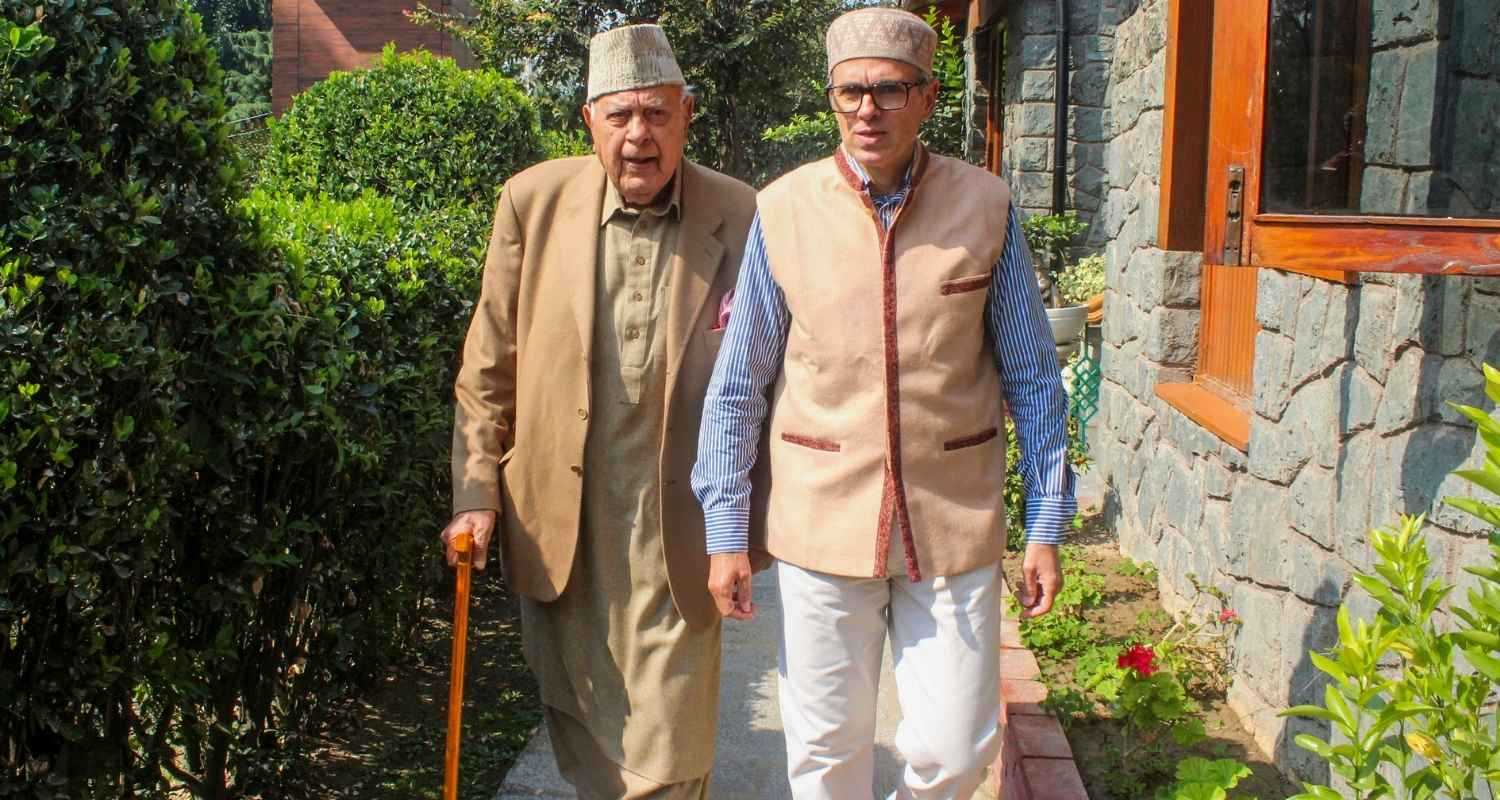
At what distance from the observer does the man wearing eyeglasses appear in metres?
2.90

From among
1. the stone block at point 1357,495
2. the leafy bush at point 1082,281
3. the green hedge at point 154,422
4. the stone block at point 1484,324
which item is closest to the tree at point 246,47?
the leafy bush at point 1082,281

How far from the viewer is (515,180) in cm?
351

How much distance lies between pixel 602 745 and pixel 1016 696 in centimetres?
144

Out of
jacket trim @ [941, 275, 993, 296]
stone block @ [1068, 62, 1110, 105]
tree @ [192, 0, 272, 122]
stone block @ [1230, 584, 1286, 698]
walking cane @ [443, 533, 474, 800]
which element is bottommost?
stone block @ [1230, 584, 1286, 698]

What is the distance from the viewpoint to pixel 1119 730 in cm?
418

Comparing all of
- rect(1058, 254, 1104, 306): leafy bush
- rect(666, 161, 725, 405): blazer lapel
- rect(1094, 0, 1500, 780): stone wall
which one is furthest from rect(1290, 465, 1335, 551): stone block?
rect(1058, 254, 1104, 306): leafy bush

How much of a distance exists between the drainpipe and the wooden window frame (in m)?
8.70

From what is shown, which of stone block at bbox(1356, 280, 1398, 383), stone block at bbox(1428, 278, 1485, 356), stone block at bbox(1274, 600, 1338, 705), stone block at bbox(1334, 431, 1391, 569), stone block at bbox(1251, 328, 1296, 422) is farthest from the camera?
stone block at bbox(1251, 328, 1296, 422)

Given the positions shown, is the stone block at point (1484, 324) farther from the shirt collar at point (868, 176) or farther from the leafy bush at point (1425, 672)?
the shirt collar at point (868, 176)

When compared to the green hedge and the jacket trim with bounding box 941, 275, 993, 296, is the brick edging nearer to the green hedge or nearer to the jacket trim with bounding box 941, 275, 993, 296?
the jacket trim with bounding box 941, 275, 993, 296

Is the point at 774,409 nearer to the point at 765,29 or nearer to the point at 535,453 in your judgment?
the point at 535,453

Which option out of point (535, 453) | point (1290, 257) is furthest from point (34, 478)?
point (1290, 257)

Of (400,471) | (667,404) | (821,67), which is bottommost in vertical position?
(400,471)

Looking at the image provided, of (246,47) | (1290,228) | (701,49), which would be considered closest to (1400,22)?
(1290,228)
